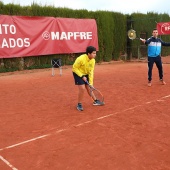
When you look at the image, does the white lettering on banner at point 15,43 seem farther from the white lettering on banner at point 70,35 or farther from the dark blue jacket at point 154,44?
the dark blue jacket at point 154,44

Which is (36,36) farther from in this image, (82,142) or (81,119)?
→ (82,142)

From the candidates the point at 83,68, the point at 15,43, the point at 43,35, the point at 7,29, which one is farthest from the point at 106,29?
the point at 83,68

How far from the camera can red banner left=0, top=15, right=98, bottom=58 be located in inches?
490

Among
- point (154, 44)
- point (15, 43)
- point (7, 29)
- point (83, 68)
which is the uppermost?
point (7, 29)

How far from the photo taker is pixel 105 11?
1747 centimetres

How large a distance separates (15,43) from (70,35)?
3.51 m

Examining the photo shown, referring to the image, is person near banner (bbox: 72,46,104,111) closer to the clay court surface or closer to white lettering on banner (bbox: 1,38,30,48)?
the clay court surface

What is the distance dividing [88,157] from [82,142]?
52 centimetres

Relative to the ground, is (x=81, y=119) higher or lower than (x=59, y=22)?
lower

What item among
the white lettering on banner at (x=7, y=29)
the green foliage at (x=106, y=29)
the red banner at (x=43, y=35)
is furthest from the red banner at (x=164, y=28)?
the white lettering on banner at (x=7, y=29)

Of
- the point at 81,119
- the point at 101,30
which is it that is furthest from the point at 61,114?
the point at 101,30

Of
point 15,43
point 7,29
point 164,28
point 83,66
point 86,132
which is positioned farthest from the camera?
point 164,28

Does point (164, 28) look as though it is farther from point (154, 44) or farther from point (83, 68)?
point (83, 68)

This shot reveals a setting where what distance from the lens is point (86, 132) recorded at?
4406 mm
